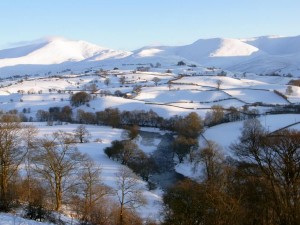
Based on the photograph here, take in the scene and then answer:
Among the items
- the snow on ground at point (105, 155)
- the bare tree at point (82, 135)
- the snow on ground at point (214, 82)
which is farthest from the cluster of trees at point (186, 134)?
the snow on ground at point (214, 82)

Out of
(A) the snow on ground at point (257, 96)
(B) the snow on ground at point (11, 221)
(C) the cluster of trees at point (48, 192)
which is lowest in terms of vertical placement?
(A) the snow on ground at point (257, 96)

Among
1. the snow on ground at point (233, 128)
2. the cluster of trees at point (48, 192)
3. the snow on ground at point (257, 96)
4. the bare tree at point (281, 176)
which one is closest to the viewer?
the bare tree at point (281, 176)

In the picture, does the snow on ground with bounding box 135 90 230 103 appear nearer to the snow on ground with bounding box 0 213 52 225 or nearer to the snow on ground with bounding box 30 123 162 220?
the snow on ground with bounding box 30 123 162 220

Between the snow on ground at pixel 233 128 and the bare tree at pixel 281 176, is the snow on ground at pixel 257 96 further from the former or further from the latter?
the bare tree at pixel 281 176

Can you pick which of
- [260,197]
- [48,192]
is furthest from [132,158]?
[260,197]

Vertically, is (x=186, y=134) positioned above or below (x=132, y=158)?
below

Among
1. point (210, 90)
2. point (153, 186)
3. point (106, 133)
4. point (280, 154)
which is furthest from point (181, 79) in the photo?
point (280, 154)

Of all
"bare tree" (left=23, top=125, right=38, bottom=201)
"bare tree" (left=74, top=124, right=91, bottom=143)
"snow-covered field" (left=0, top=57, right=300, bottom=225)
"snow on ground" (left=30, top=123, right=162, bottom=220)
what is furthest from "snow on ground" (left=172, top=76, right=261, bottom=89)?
"bare tree" (left=23, top=125, right=38, bottom=201)

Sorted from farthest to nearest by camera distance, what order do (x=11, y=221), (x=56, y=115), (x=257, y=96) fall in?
(x=257, y=96) → (x=56, y=115) → (x=11, y=221)

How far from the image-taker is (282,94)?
9250cm

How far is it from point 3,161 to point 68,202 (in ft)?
22.2

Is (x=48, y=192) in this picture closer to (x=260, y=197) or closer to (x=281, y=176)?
(x=260, y=197)

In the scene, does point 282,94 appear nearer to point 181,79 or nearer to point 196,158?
point 181,79

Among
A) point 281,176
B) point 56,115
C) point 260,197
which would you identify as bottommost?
point 56,115
